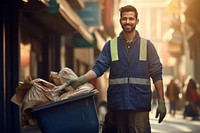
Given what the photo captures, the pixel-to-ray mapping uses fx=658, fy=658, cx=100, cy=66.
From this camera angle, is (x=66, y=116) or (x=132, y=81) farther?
(x=132, y=81)

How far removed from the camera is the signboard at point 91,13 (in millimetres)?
23953

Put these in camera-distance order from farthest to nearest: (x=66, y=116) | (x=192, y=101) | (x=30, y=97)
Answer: (x=192, y=101) < (x=30, y=97) < (x=66, y=116)

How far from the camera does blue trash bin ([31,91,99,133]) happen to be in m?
5.71

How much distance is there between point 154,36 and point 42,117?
346 feet

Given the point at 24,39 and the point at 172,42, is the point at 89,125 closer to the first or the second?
the point at 24,39

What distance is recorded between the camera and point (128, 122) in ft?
20.8

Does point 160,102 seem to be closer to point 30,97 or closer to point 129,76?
point 129,76

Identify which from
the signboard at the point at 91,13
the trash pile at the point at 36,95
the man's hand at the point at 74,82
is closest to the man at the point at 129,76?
the man's hand at the point at 74,82

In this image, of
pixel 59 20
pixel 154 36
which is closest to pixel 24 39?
pixel 59 20

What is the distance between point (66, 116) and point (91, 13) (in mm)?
18779

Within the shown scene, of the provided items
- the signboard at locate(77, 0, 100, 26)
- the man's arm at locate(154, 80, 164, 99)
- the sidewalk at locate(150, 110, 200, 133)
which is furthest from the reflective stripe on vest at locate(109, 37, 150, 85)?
the signboard at locate(77, 0, 100, 26)

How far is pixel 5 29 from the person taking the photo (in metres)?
12.0

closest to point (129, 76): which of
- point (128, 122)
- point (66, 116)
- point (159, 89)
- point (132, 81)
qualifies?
point (132, 81)

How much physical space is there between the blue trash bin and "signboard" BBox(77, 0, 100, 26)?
1817 centimetres
